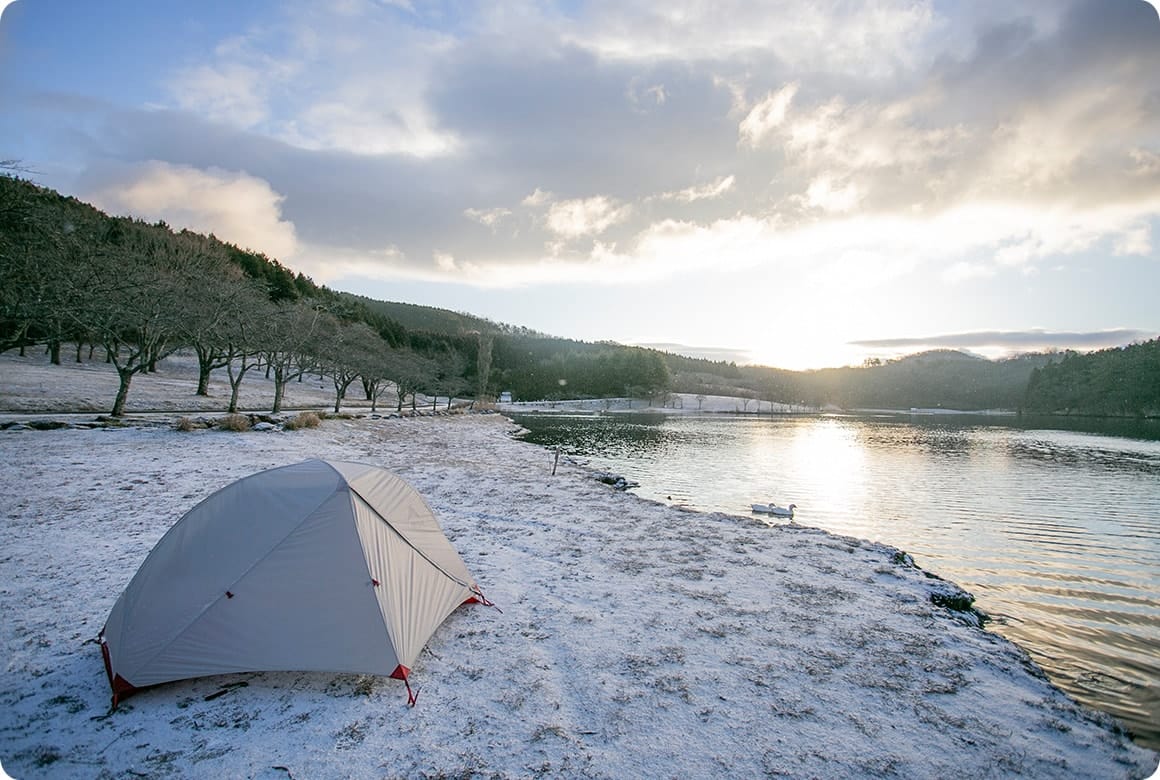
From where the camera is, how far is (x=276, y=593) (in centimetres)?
504

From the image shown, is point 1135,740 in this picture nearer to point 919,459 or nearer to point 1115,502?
point 1115,502

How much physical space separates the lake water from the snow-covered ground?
1247 millimetres

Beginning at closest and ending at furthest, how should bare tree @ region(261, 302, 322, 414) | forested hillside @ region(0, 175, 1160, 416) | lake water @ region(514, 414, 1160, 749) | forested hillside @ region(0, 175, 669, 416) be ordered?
lake water @ region(514, 414, 1160, 749) < forested hillside @ region(0, 175, 669, 416) < forested hillside @ region(0, 175, 1160, 416) < bare tree @ region(261, 302, 322, 414)

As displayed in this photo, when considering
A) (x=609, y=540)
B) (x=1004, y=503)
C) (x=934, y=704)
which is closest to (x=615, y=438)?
(x=1004, y=503)

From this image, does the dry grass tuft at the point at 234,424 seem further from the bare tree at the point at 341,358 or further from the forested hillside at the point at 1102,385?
the forested hillside at the point at 1102,385

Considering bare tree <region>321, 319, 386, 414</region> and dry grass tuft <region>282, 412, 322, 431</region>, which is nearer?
dry grass tuft <region>282, 412, 322, 431</region>

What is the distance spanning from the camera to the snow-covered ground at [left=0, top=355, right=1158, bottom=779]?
404 centimetres

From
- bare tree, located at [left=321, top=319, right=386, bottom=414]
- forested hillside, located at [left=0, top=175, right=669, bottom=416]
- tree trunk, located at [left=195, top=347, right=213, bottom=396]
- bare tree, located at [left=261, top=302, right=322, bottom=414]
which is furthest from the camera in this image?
bare tree, located at [left=321, top=319, right=386, bottom=414]

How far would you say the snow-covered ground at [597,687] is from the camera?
4.04m

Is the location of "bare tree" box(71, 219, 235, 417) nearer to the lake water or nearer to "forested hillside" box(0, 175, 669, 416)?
"forested hillside" box(0, 175, 669, 416)

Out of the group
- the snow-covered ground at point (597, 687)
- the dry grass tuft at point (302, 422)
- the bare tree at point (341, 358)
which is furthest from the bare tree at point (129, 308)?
the snow-covered ground at point (597, 687)

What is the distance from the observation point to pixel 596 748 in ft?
13.7

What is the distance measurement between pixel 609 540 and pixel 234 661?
22.3 feet

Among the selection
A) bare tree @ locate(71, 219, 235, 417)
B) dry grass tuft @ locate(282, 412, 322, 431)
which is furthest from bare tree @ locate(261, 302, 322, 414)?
dry grass tuft @ locate(282, 412, 322, 431)
